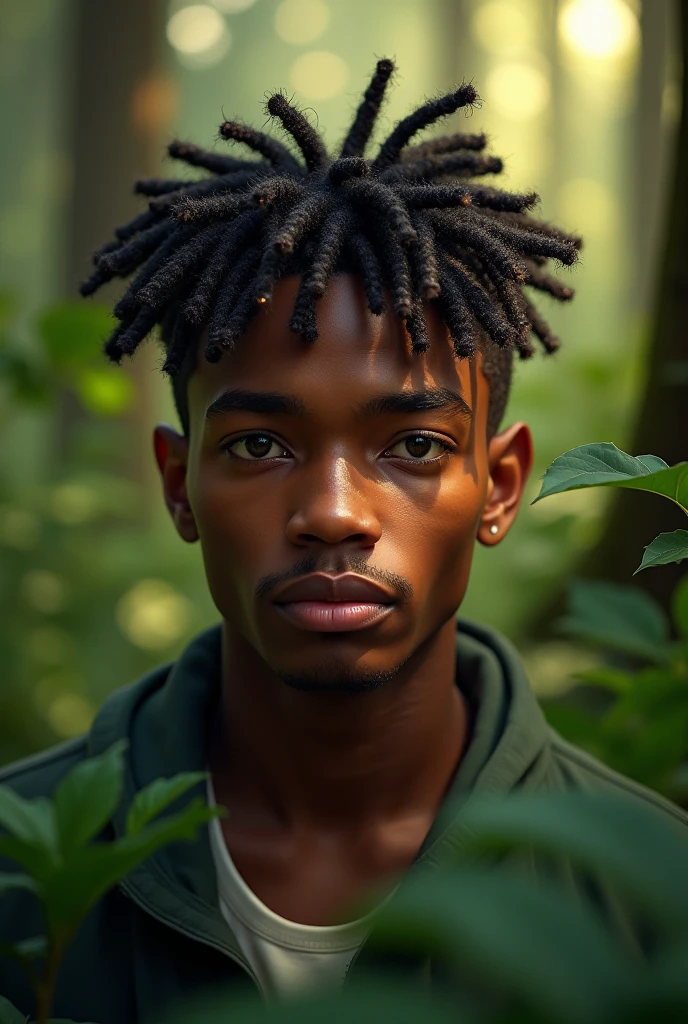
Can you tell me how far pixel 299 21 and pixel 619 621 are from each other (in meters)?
16.5

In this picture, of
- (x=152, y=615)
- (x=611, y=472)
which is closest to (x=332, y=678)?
(x=611, y=472)

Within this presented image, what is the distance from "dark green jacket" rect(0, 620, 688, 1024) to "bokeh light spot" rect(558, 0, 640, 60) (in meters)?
11.2

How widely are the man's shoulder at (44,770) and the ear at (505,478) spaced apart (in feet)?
2.48

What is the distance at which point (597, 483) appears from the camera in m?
1.01

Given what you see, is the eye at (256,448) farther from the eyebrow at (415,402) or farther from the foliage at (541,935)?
the foliage at (541,935)

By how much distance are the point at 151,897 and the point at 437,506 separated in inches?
25.8

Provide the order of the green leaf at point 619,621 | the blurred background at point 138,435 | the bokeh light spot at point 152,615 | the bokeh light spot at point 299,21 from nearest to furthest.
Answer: the green leaf at point 619,621 → the blurred background at point 138,435 → the bokeh light spot at point 152,615 → the bokeh light spot at point 299,21

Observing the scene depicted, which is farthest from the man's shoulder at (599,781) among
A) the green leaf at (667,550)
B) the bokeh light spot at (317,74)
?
the bokeh light spot at (317,74)

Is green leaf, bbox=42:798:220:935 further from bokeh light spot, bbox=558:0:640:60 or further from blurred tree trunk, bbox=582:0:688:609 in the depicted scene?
bokeh light spot, bbox=558:0:640:60

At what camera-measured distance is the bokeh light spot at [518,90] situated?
16438mm

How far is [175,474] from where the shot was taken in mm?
1752

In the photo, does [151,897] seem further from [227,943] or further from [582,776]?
[582,776]

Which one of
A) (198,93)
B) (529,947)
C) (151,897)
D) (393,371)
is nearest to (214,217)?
(393,371)

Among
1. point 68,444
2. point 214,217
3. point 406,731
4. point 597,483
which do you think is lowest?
point 68,444
